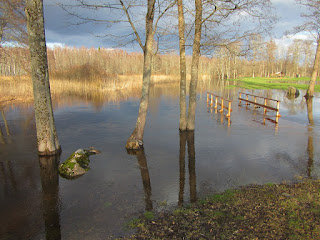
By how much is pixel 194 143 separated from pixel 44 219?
7.12 meters

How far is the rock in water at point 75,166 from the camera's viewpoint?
7540 millimetres

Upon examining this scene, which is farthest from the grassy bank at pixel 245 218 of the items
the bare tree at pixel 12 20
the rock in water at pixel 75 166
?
the bare tree at pixel 12 20

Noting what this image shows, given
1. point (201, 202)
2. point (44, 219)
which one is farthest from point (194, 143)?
point (44, 219)

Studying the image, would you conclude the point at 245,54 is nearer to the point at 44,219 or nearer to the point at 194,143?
the point at 194,143

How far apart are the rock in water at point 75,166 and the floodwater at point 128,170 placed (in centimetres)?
25

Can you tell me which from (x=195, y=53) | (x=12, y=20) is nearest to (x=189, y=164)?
(x=195, y=53)

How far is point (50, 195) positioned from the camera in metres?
6.16

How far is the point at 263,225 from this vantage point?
13.6 ft

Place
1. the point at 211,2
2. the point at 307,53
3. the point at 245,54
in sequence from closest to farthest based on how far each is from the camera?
the point at 211,2 → the point at 245,54 → the point at 307,53

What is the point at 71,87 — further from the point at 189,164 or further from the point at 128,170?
the point at 189,164

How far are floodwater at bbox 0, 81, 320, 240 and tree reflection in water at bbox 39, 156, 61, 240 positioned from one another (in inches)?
0.9

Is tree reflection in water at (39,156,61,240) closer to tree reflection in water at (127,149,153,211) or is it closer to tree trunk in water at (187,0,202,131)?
tree reflection in water at (127,149,153,211)

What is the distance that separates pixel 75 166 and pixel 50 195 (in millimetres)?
1639

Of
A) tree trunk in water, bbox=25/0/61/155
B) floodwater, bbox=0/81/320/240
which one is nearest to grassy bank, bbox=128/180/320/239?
floodwater, bbox=0/81/320/240
